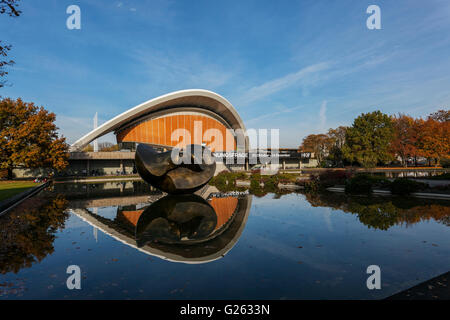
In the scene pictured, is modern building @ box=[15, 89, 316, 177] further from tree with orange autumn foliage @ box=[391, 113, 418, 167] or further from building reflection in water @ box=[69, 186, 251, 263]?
building reflection in water @ box=[69, 186, 251, 263]

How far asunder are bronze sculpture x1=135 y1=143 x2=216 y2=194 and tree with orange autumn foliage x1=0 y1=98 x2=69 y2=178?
22.7 m

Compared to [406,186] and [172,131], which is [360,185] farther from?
[172,131]

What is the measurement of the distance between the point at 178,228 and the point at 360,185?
44.3 ft

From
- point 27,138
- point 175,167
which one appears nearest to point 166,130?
point 27,138

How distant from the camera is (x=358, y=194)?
16781mm

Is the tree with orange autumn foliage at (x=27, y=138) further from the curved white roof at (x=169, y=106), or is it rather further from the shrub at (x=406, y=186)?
the shrub at (x=406, y=186)

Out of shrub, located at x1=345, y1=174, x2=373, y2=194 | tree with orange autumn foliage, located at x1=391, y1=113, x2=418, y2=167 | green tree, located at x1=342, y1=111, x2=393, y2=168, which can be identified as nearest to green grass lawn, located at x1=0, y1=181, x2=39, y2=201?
shrub, located at x1=345, y1=174, x2=373, y2=194

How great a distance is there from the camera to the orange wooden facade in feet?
161

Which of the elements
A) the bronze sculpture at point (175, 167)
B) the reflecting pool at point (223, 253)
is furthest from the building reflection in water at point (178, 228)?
the bronze sculpture at point (175, 167)

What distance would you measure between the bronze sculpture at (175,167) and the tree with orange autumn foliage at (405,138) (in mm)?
49799

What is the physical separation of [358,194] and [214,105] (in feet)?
130

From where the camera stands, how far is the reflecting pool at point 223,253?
4383mm

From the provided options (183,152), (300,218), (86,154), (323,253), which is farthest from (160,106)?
(323,253)

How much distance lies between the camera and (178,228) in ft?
27.9
